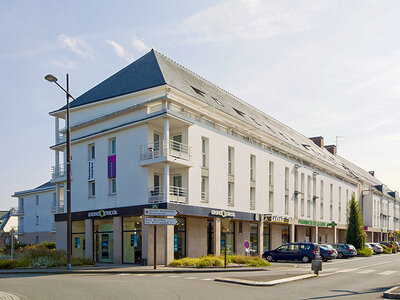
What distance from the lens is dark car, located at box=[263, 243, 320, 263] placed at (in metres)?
29.7

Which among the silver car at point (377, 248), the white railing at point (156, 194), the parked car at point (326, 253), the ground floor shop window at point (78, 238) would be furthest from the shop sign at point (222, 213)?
the silver car at point (377, 248)

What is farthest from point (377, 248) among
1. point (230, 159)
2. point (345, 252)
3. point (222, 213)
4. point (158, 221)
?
point (158, 221)

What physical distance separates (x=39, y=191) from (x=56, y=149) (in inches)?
909

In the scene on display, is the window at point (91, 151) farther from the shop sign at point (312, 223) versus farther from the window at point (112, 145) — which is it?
the shop sign at point (312, 223)

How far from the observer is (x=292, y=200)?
43.4m

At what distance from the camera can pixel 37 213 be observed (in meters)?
56.8

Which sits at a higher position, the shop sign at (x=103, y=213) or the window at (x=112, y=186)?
the window at (x=112, y=186)

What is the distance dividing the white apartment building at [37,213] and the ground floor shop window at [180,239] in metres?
27.9

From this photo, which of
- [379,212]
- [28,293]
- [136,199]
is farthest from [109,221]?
[379,212]

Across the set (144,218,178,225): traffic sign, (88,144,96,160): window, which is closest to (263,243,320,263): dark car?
(144,218,178,225): traffic sign

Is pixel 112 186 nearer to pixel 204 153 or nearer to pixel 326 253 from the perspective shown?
pixel 204 153

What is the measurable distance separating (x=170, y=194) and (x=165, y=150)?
304cm

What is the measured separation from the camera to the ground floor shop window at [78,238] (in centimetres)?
3272

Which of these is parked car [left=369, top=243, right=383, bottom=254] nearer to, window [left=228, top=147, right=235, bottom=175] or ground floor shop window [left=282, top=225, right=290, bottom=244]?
ground floor shop window [left=282, top=225, right=290, bottom=244]
